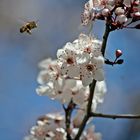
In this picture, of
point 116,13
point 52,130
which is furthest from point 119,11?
point 52,130

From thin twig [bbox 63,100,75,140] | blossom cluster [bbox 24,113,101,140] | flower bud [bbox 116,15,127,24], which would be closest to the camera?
flower bud [bbox 116,15,127,24]

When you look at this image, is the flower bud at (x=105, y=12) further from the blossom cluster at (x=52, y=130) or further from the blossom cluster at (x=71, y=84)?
the blossom cluster at (x=52, y=130)

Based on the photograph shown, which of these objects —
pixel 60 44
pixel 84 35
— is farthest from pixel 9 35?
pixel 84 35

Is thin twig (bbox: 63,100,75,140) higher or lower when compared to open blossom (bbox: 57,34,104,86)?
lower

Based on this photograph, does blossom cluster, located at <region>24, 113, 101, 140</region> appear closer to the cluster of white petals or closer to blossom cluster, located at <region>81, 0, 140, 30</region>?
the cluster of white petals

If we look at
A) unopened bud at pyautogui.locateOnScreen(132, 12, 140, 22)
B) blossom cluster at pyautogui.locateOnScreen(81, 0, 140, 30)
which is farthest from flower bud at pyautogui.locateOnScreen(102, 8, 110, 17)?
unopened bud at pyautogui.locateOnScreen(132, 12, 140, 22)

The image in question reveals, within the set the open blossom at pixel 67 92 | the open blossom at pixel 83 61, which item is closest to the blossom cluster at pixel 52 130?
the open blossom at pixel 67 92
